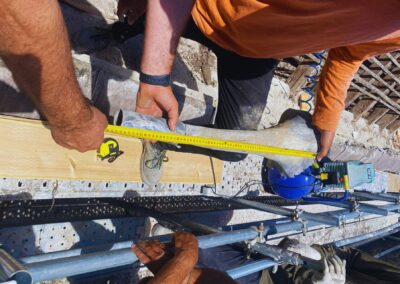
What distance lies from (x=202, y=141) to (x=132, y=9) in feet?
2.85

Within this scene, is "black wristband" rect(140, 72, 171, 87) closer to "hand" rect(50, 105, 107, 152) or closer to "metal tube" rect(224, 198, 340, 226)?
"hand" rect(50, 105, 107, 152)

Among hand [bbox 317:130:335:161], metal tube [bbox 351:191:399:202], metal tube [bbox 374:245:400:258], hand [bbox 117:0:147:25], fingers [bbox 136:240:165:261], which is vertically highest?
hand [bbox 117:0:147:25]

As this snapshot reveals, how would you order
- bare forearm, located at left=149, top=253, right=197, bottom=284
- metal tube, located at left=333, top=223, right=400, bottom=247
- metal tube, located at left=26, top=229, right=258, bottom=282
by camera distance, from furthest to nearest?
metal tube, located at left=333, top=223, right=400, bottom=247 → bare forearm, located at left=149, top=253, right=197, bottom=284 → metal tube, located at left=26, top=229, right=258, bottom=282

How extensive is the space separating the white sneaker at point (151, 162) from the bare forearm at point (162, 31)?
0.48 metres

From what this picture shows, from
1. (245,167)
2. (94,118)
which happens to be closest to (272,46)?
(94,118)

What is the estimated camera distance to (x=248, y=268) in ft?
6.03

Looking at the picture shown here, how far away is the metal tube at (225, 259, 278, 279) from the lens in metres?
1.80

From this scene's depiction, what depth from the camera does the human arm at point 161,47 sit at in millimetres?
1404

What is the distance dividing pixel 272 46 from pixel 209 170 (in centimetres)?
99

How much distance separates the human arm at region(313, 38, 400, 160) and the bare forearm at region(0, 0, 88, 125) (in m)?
1.52

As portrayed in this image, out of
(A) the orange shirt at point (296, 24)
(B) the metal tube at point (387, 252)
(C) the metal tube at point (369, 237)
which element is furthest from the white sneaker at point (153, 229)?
(B) the metal tube at point (387, 252)

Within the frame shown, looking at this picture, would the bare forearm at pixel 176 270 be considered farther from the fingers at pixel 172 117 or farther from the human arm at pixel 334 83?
the human arm at pixel 334 83

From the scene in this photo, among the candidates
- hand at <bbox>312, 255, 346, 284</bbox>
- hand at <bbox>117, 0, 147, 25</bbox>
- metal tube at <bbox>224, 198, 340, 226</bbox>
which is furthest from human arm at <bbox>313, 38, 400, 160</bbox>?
hand at <bbox>117, 0, 147, 25</bbox>

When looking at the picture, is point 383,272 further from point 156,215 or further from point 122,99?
point 122,99
